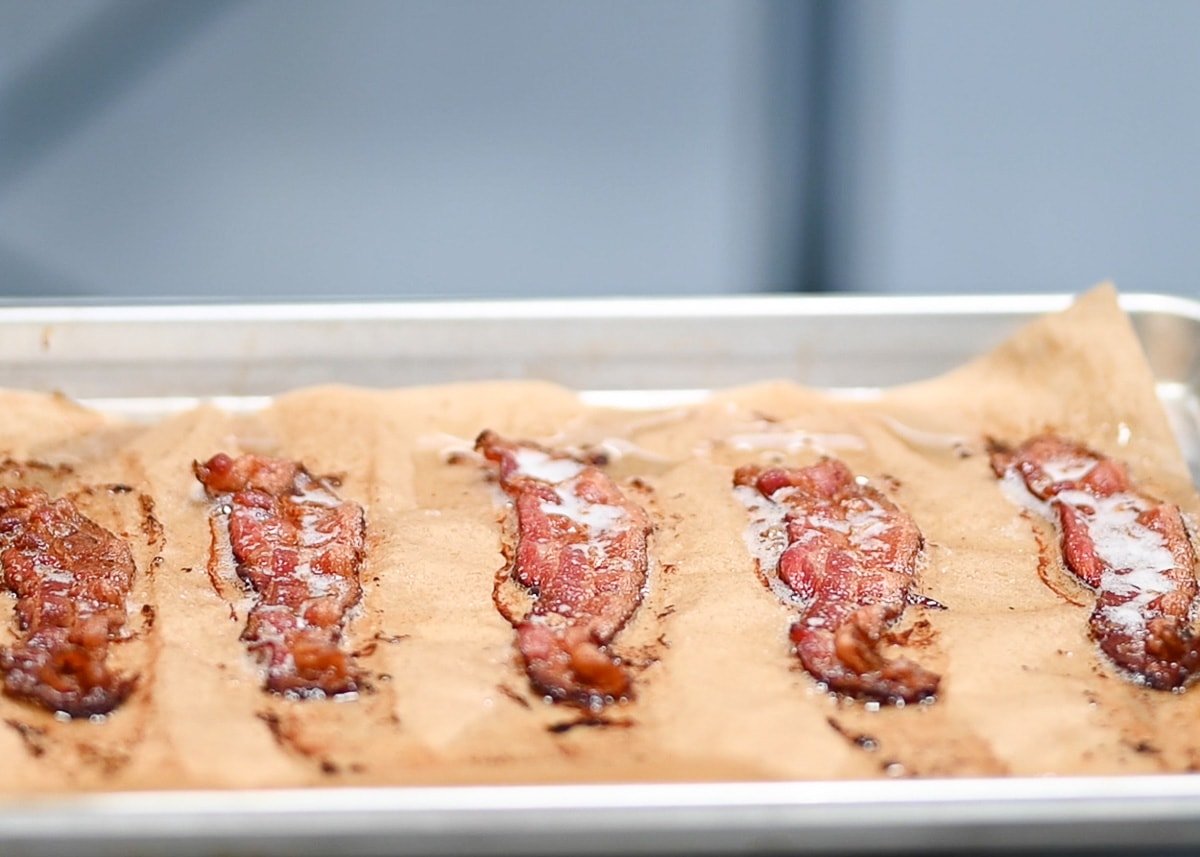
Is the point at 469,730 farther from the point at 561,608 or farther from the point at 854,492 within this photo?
the point at 854,492

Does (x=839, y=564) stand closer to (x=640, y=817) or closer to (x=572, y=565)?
(x=572, y=565)

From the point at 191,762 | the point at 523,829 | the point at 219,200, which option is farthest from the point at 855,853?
the point at 219,200

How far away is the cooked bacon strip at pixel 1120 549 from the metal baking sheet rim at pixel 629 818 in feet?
1.17

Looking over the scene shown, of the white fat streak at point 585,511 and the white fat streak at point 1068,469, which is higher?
the white fat streak at point 1068,469

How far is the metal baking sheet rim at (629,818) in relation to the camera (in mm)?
1255

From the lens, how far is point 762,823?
1.28 metres

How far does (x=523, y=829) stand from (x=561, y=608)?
491mm

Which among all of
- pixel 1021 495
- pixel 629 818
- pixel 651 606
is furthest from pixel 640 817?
pixel 1021 495

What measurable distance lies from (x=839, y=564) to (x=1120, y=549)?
16.9 inches

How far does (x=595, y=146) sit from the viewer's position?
10.0ft

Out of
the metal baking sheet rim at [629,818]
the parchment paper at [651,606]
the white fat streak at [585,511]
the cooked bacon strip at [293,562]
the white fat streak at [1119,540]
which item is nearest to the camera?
the metal baking sheet rim at [629,818]

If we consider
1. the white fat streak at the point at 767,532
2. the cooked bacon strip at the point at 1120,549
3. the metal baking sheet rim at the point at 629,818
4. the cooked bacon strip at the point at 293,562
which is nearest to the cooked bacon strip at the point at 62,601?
the cooked bacon strip at the point at 293,562

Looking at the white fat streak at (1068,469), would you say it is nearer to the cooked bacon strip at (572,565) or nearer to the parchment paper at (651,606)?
the parchment paper at (651,606)

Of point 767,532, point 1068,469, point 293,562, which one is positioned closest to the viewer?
point 293,562
